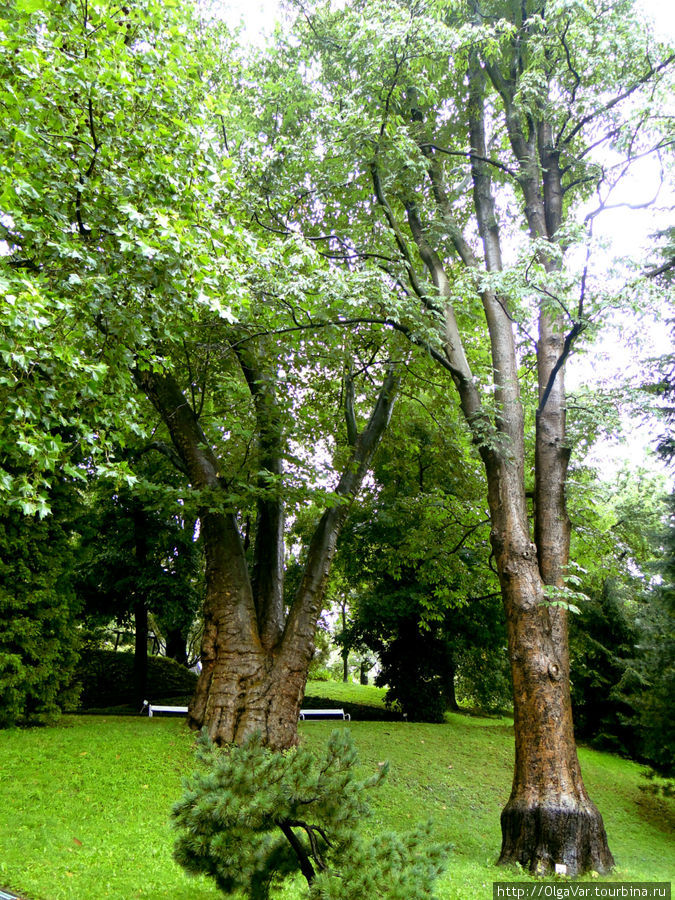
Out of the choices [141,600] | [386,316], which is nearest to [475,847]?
[386,316]

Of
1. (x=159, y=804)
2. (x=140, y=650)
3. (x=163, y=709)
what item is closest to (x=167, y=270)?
(x=159, y=804)

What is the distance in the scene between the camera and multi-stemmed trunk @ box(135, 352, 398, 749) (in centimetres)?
797

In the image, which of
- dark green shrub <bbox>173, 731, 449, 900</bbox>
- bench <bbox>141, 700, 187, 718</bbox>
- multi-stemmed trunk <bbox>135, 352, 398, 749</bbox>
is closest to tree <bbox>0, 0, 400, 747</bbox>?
multi-stemmed trunk <bbox>135, 352, 398, 749</bbox>

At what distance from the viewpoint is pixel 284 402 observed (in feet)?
29.1

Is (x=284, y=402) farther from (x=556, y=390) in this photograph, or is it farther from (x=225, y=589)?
(x=556, y=390)

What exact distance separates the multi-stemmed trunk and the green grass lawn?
968 mm

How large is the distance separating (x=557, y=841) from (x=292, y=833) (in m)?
4.19

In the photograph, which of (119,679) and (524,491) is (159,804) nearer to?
(524,491)

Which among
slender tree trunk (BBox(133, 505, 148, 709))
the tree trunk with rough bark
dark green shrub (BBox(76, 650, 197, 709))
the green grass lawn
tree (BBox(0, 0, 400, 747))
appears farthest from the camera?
dark green shrub (BBox(76, 650, 197, 709))

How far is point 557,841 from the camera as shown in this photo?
594cm

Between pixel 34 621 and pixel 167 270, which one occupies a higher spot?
pixel 167 270

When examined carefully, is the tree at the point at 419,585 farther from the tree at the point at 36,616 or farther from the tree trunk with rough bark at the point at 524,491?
the tree at the point at 36,616

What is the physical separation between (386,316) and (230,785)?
6137 millimetres

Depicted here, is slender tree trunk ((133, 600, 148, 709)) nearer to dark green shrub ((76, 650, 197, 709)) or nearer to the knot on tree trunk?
dark green shrub ((76, 650, 197, 709))
